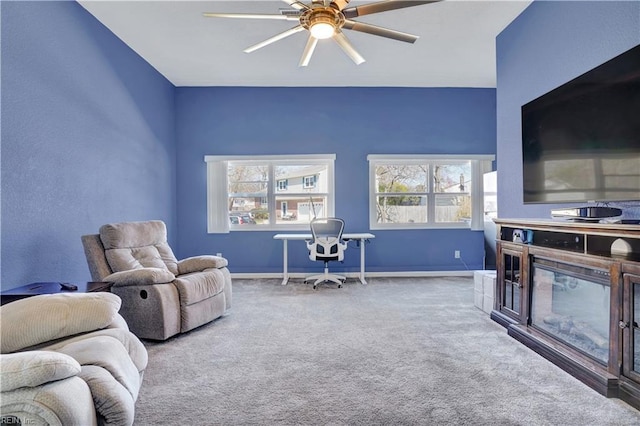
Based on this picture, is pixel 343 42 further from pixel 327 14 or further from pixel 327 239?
pixel 327 239

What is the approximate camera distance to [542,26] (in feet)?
9.62

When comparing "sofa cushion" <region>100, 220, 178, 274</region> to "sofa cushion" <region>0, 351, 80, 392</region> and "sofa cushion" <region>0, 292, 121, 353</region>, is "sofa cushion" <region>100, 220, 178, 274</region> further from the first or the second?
"sofa cushion" <region>0, 351, 80, 392</region>

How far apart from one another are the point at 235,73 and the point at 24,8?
8.03ft

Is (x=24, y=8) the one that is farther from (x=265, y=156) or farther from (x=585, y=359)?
(x=585, y=359)

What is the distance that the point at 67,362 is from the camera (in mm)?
1134

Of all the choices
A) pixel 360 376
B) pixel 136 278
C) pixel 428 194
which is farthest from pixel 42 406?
pixel 428 194

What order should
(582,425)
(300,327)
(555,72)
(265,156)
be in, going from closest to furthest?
(582,425) → (555,72) → (300,327) → (265,156)

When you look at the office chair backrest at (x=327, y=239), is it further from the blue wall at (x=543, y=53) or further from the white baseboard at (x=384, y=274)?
the blue wall at (x=543, y=53)

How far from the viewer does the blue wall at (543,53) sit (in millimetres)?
2248

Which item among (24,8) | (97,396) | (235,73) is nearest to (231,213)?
(235,73)

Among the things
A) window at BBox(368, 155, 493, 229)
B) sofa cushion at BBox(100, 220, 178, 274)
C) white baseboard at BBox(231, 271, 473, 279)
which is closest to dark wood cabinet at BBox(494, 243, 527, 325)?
white baseboard at BBox(231, 271, 473, 279)

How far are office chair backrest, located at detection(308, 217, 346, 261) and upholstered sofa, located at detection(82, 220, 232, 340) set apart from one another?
4.70 feet

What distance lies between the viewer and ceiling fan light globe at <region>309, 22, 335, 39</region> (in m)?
2.27

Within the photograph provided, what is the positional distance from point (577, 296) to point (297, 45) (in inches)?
141
